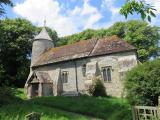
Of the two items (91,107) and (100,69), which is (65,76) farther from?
(91,107)

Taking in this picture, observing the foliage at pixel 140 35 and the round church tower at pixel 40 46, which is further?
the foliage at pixel 140 35

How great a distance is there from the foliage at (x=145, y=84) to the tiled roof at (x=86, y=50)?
1136 cm

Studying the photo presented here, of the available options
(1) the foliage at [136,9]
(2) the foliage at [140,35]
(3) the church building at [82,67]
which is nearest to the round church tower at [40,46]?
(3) the church building at [82,67]

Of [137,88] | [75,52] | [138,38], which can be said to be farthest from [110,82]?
[138,38]

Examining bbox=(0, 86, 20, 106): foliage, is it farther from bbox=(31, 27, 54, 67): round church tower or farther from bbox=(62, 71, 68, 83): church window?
bbox=(31, 27, 54, 67): round church tower

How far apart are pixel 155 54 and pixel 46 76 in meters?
23.5

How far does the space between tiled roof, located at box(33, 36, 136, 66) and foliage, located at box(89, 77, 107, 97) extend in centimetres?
360

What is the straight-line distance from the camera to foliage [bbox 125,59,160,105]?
16.5 metres

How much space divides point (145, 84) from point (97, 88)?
489 inches

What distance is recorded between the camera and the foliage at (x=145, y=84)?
1645 centimetres

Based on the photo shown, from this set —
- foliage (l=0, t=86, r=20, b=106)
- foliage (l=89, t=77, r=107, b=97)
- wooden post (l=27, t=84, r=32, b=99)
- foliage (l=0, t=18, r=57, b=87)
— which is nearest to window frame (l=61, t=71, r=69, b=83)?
wooden post (l=27, t=84, r=32, b=99)

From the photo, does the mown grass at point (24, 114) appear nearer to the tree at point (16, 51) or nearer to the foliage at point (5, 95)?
the foliage at point (5, 95)

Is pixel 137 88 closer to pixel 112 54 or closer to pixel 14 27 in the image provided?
pixel 112 54

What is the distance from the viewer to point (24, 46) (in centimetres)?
4741
